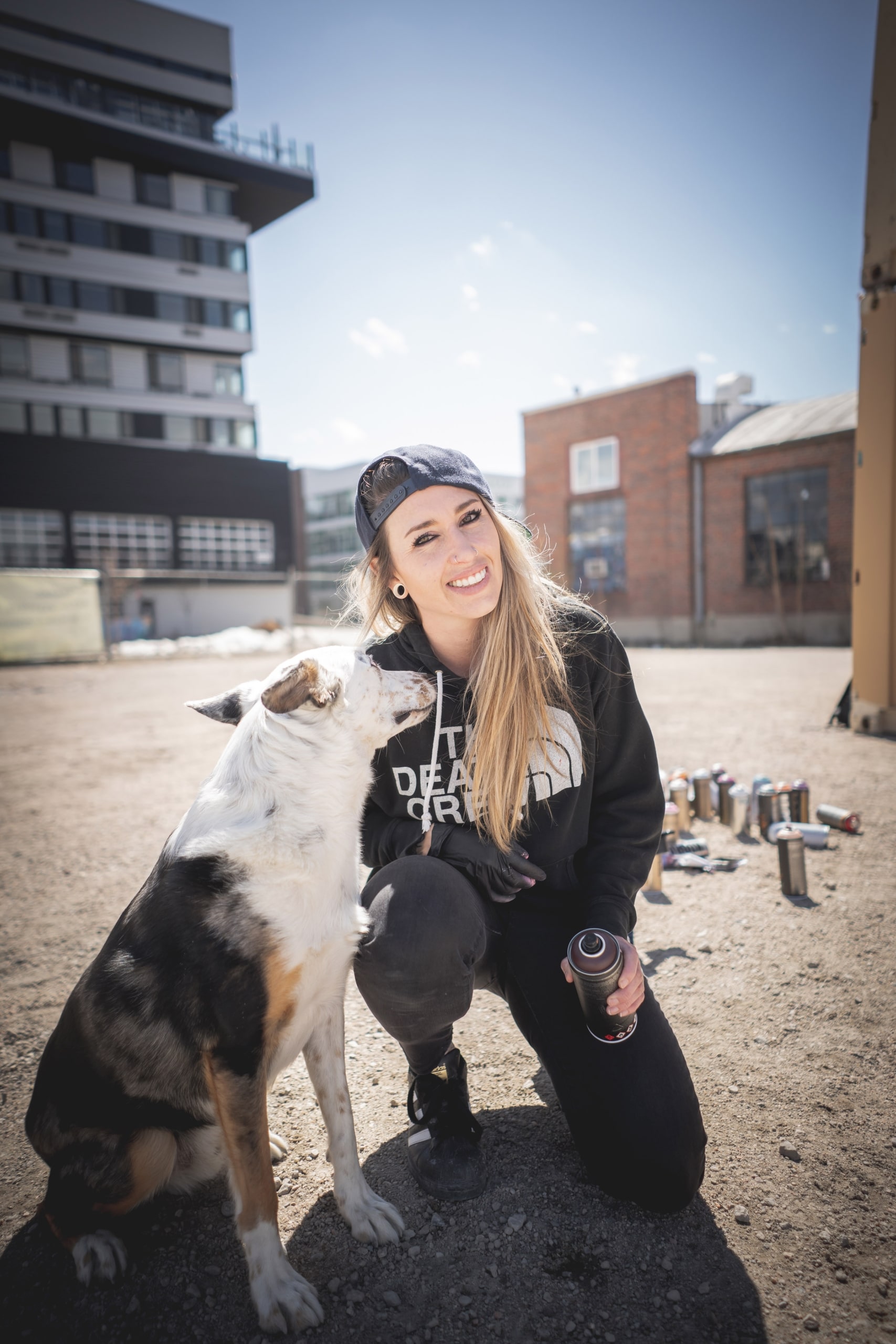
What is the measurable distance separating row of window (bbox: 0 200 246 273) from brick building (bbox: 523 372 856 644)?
838 inches

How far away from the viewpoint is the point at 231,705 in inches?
90.7

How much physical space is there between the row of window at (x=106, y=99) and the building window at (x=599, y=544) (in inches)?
1231

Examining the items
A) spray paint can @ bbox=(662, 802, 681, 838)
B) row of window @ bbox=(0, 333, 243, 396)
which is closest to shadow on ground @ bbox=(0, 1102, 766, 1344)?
spray paint can @ bbox=(662, 802, 681, 838)

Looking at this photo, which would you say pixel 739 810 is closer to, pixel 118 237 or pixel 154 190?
pixel 118 237

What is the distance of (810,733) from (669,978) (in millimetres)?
5260

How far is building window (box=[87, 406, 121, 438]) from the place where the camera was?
3394 cm

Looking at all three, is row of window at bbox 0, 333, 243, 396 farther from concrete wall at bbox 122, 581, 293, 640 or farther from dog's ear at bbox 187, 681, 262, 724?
dog's ear at bbox 187, 681, 262, 724

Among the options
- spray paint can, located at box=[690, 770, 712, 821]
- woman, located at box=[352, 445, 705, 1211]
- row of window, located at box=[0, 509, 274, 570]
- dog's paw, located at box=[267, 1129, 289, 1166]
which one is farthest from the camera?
row of window, located at box=[0, 509, 274, 570]

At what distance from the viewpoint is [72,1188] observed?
1.75m

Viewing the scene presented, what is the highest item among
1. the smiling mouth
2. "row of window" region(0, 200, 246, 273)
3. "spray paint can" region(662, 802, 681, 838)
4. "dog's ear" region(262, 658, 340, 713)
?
"row of window" region(0, 200, 246, 273)

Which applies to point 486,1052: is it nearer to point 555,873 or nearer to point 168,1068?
point 555,873

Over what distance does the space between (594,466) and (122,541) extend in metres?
22.1

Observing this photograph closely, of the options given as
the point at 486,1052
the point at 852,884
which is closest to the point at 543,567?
the point at 486,1052

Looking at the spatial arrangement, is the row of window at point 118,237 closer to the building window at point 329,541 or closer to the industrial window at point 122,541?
the industrial window at point 122,541
